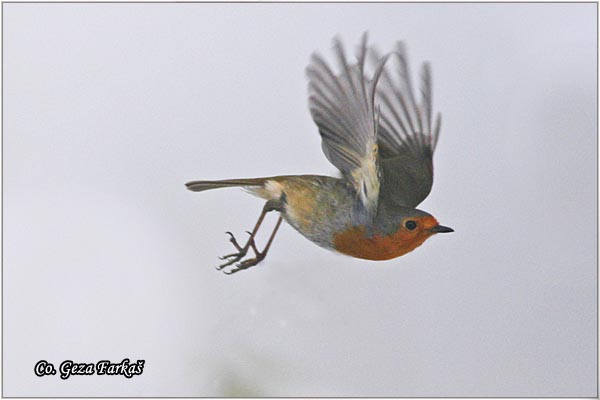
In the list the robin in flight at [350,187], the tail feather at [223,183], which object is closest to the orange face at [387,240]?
the robin in flight at [350,187]

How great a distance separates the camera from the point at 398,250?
85cm

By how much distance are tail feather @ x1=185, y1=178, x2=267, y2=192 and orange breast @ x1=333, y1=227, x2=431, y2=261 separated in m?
0.12

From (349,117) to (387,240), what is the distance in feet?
0.49

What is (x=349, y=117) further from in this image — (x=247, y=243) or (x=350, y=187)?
(x=247, y=243)

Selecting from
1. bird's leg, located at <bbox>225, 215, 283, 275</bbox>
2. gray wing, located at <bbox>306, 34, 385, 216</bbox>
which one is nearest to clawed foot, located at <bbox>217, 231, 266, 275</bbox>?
bird's leg, located at <bbox>225, 215, 283, 275</bbox>

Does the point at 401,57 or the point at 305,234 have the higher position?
the point at 401,57

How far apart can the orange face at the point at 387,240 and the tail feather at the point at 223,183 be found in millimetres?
120

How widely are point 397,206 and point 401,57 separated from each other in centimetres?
18

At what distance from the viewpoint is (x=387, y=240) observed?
32.8 inches

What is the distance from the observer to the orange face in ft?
2.68

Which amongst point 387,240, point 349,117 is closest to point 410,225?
point 387,240

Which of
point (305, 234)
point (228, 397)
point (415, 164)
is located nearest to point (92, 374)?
point (228, 397)

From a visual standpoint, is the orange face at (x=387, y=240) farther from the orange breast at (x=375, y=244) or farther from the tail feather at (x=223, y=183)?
the tail feather at (x=223, y=183)

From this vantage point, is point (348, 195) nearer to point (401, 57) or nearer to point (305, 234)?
point (305, 234)
